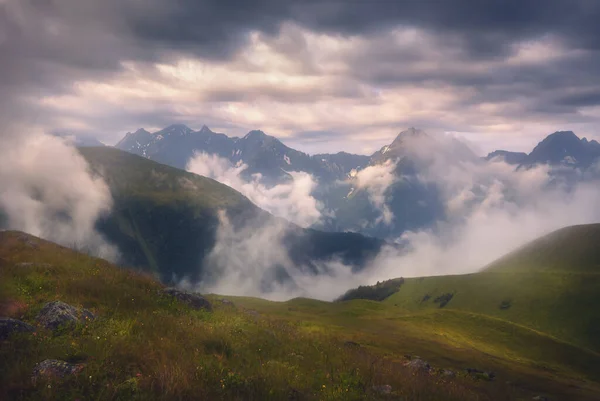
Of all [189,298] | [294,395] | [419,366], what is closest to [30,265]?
[189,298]

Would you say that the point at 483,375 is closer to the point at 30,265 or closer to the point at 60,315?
the point at 60,315

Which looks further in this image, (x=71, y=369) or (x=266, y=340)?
(x=266, y=340)

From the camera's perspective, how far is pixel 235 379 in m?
11.2

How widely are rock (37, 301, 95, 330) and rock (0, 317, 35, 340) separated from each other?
0.67 m

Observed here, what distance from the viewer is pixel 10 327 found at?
1184 cm

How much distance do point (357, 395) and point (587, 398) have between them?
57.8 meters

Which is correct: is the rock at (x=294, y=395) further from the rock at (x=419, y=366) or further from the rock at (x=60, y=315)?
the rock at (x=419, y=366)

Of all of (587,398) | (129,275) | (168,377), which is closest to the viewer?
(168,377)

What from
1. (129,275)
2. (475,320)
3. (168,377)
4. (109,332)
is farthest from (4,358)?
(475,320)

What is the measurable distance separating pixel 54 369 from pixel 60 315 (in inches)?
166

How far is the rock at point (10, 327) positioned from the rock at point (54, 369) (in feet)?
8.19

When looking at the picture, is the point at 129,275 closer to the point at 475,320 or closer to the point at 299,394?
the point at 299,394

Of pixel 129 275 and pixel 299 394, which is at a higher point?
pixel 129 275

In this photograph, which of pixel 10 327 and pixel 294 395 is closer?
pixel 294 395
